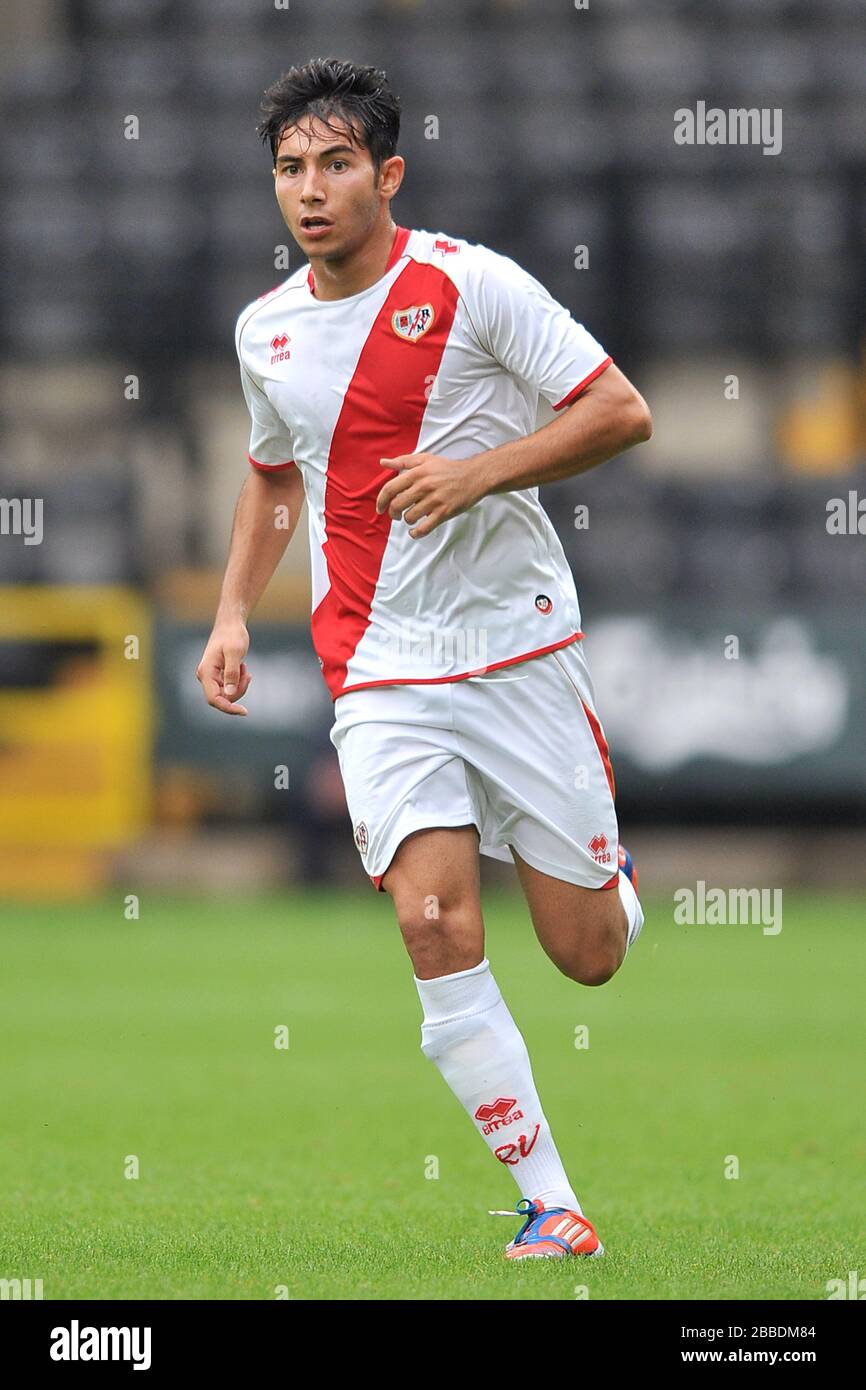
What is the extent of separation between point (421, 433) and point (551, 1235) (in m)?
1.66

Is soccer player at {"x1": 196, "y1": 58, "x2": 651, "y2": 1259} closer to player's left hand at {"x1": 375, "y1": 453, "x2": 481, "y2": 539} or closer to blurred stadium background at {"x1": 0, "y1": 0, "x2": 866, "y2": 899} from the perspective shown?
player's left hand at {"x1": 375, "y1": 453, "x2": 481, "y2": 539}

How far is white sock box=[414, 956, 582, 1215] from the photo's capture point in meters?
4.30

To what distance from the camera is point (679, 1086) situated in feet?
23.2

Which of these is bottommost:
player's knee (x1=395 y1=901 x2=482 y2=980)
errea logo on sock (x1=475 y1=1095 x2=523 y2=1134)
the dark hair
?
errea logo on sock (x1=475 y1=1095 x2=523 y2=1134)

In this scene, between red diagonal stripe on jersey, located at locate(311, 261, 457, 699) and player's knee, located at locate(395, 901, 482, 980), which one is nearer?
player's knee, located at locate(395, 901, 482, 980)

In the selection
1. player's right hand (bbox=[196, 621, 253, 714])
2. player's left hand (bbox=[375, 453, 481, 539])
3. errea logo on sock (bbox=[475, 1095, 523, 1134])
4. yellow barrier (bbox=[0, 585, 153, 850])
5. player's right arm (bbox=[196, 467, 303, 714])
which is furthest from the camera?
yellow barrier (bbox=[0, 585, 153, 850])

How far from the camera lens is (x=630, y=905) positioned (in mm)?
4742

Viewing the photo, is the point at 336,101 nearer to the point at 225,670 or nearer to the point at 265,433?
the point at 265,433

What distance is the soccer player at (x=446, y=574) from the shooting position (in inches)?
168

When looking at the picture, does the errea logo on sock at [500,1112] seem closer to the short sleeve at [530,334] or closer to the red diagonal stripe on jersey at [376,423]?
the red diagonal stripe on jersey at [376,423]

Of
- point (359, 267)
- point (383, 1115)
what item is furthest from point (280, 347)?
point (383, 1115)

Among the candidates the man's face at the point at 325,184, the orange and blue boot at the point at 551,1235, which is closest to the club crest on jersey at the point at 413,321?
the man's face at the point at 325,184

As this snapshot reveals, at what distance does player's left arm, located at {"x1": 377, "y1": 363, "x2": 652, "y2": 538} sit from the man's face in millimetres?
483
